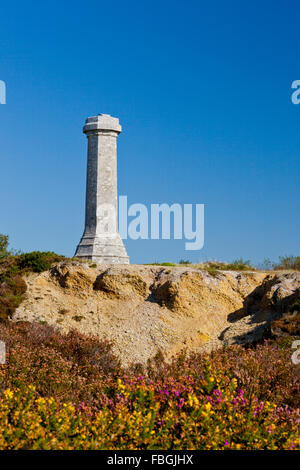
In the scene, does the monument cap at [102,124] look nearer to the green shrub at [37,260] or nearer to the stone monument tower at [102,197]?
the stone monument tower at [102,197]

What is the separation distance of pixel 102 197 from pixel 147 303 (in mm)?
8652

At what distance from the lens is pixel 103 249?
29.2 m

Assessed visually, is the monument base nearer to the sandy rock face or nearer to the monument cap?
the sandy rock face

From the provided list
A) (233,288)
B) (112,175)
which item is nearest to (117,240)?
(112,175)

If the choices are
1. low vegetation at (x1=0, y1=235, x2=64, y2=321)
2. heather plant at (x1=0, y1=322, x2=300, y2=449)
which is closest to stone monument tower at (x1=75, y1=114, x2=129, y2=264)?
low vegetation at (x1=0, y1=235, x2=64, y2=321)

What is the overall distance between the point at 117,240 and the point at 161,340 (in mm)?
10307

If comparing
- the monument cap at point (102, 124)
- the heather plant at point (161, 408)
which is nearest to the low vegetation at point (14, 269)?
the monument cap at point (102, 124)

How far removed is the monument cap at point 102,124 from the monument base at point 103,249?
19.2ft

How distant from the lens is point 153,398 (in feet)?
24.3

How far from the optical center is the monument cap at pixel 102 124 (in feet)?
98.1

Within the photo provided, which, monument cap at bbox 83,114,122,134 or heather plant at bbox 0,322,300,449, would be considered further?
monument cap at bbox 83,114,122,134

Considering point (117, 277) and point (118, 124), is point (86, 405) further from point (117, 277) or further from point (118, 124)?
point (118, 124)

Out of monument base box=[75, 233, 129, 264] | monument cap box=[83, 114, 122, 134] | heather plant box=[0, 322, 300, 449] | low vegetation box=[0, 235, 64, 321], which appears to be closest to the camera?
heather plant box=[0, 322, 300, 449]

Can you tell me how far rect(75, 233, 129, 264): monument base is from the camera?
95.6 ft
